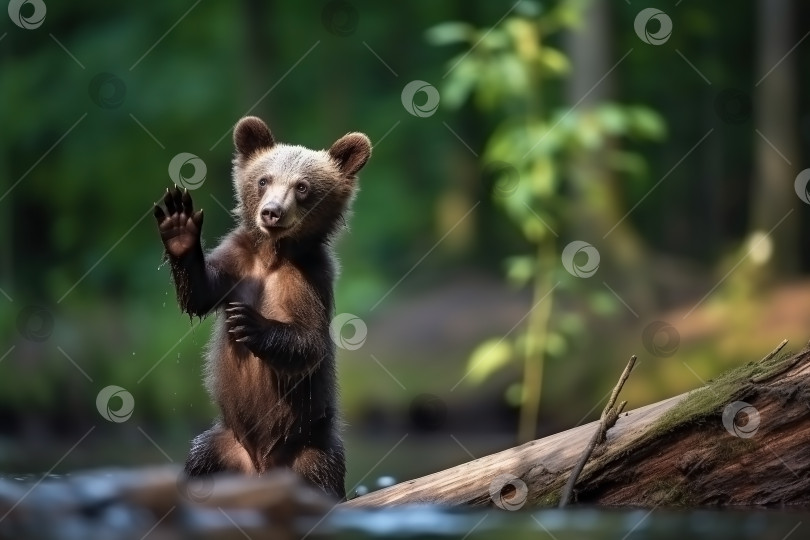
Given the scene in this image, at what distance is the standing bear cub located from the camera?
16.3 feet

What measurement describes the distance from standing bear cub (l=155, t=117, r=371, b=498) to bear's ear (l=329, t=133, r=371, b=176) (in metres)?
0.28

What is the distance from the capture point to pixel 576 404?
424 inches

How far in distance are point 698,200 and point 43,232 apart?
8.74 meters

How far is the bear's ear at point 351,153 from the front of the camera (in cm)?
577

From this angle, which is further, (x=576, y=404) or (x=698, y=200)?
(x=698, y=200)

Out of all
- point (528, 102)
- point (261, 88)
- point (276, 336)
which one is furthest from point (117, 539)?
point (261, 88)

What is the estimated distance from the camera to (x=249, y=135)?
5.74 metres

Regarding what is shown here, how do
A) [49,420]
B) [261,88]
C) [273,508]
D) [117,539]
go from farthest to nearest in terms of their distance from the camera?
[261,88] → [49,420] → [273,508] → [117,539]

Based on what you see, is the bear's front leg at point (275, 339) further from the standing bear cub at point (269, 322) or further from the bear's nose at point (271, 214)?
the bear's nose at point (271, 214)

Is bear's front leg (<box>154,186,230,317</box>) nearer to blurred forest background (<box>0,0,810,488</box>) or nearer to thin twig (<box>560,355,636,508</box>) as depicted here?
thin twig (<box>560,355,636,508</box>)

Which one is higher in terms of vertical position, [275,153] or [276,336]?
[275,153]

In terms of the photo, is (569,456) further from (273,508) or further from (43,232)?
(43,232)

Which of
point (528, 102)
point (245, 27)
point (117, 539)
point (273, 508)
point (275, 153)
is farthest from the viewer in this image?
point (245, 27)

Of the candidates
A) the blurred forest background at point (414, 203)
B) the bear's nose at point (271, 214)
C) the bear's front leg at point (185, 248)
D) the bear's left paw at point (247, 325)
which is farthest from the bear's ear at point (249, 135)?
the blurred forest background at point (414, 203)
